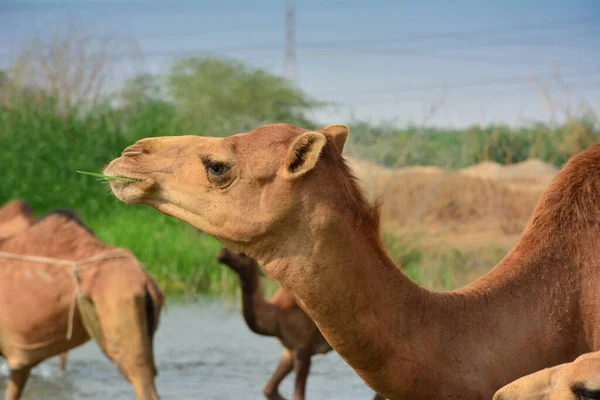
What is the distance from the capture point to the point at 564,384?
2363mm

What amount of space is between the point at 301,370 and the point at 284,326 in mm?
369

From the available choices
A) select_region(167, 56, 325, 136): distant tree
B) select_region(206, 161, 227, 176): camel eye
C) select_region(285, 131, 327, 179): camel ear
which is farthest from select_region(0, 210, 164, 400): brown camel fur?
select_region(167, 56, 325, 136): distant tree

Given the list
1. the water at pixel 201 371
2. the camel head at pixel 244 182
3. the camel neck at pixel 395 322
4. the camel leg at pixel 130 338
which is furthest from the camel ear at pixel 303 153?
the water at pixel 201 371

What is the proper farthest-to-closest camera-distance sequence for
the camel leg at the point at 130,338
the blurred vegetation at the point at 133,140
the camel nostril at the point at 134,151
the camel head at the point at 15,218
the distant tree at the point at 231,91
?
the distant tree at the point at 231,91
the blurred vegetation at the point at 133,140
the camel head at the point at 15,218
the camel leg at the point at 130,338
the camel nostril at the point at 134,151

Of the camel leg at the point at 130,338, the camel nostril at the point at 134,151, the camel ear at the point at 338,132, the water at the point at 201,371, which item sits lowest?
the water at the point at 201,371

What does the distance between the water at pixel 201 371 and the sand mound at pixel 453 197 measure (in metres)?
3.26

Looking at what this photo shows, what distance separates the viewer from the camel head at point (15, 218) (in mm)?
8234

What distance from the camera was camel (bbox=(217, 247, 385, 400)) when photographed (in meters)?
7.54

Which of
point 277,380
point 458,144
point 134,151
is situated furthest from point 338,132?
point 458,144

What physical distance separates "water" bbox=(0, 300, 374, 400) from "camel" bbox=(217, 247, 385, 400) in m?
0.59

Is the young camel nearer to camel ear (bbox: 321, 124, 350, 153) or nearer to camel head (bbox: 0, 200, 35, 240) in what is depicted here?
camel head (bbox: 0, 200, 35, 240)

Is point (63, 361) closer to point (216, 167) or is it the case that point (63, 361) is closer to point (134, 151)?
point (134, 151)

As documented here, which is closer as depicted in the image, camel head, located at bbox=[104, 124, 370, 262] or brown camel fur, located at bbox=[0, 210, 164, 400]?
camel head, located at bbox=[104, 124, 370, 262]

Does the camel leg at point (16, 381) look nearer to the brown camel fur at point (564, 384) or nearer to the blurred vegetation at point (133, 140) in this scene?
the blurred vegetation at point (133, 140)
